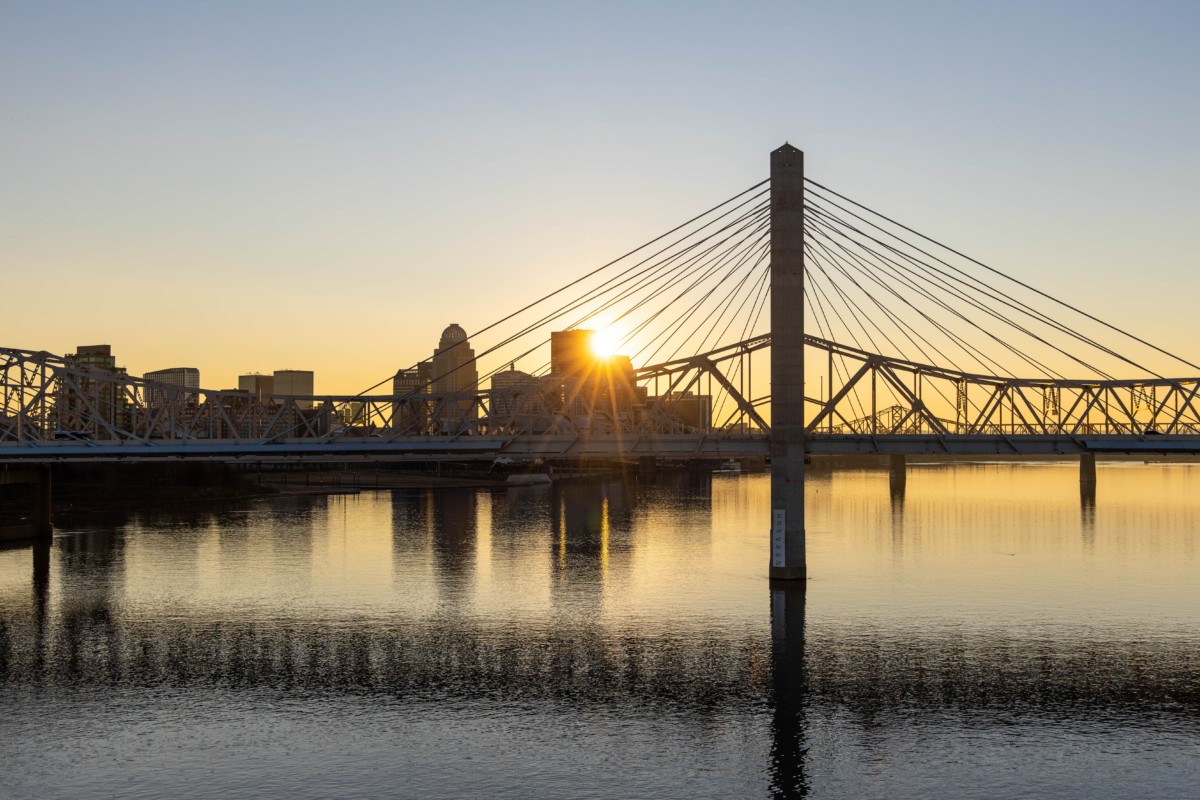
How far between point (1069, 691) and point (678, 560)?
51.4 meters

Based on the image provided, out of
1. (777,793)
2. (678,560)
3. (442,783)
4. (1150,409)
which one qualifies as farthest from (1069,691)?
(678,560)

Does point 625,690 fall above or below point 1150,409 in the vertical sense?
below

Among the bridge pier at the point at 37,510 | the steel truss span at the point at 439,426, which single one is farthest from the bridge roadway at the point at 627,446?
the bridge pier at the point at 37,510

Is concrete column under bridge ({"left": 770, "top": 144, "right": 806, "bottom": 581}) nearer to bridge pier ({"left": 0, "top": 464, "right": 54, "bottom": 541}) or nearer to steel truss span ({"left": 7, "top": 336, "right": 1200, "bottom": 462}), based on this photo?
steel truss span ({"left": 7, "top": 336, "right": 1200, "bottom": 462})

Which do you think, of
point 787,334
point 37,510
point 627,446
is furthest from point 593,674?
point 37,510

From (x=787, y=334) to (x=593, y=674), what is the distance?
32.9 metres

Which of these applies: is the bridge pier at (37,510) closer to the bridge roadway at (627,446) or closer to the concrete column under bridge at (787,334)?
the bridge roadway at (627,446)

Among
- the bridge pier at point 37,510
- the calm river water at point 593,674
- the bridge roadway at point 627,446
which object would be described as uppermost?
the bridge roadway at point 627,446

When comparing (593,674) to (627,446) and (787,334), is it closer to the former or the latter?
(627,446)

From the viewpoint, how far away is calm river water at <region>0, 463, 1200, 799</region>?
4169cm

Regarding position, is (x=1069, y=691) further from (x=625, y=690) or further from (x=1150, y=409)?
(x=1150, y=409)

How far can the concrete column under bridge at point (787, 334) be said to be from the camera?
264ft

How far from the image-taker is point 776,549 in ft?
273

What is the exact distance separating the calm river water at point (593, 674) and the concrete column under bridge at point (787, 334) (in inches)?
294
